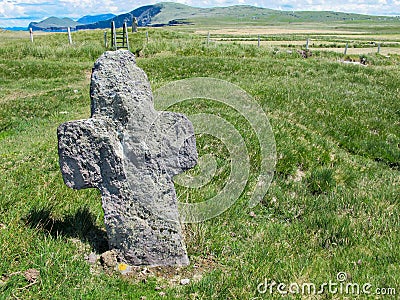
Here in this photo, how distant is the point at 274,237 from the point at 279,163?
9.39 feet

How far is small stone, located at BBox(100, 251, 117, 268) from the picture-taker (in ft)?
13.1

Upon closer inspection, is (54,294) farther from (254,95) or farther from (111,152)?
(254,95)

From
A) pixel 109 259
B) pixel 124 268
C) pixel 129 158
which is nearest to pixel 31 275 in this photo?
pixel 109 259

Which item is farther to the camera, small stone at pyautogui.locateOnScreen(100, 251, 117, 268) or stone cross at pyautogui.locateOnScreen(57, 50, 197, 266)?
small stone at pyautogui.locateOnScreen(100, 251, 117, 268)

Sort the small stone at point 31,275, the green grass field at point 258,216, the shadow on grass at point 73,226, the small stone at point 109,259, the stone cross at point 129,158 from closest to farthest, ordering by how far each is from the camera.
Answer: the small stone at point 31,275 < the green grass field at point 258,216 < the stone cross at point 129,158 < the small stone at point 109,259 < the shadow on grass at point 73,226

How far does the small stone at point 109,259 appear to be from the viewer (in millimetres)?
4004

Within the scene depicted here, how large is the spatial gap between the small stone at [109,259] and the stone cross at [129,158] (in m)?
0.08

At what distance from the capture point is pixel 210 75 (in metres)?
19.4

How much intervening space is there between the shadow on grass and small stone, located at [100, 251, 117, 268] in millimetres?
203

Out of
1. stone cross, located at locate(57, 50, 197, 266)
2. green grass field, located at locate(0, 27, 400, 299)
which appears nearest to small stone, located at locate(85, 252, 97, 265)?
green grass field, located at locate(0, 27, 400, 299)

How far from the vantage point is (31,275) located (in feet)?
11.6

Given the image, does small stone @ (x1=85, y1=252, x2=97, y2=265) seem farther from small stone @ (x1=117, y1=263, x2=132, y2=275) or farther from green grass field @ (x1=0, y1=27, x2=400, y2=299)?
small stone @ (x1=117, y1=263, x2=132, y2=275)

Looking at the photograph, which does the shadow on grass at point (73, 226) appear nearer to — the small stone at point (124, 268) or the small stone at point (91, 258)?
the small stone at point (91, 258)

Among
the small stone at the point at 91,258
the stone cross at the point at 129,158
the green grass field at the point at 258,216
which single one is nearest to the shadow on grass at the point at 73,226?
the green grass field at the point at 258,216
